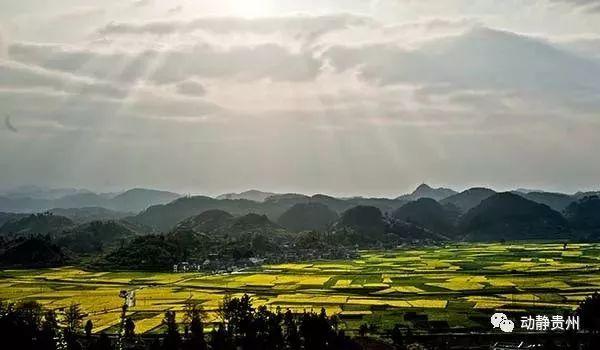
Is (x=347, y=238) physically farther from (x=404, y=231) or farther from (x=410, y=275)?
(x=410, y=275)

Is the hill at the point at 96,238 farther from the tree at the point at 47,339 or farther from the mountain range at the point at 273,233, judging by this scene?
the tree at the point at 47,339

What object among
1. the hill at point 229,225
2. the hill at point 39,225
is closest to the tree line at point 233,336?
the hill at point 229,225

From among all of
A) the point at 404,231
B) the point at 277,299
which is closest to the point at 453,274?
the point at 277,299

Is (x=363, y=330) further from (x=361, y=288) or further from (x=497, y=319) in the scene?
(x=361, y=288)

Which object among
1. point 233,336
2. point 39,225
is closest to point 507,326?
point 233,336

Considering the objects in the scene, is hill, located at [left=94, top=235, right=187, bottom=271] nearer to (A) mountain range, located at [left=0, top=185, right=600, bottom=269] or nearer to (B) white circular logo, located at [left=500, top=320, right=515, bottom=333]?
(A) mountain range, located at [left=0, top=185, right=600, bottom=269]
